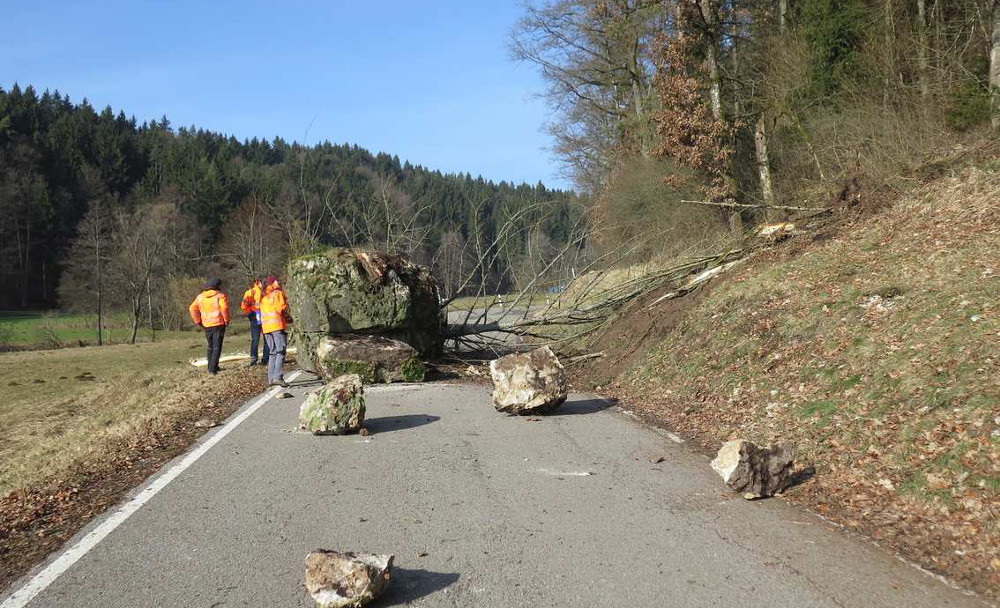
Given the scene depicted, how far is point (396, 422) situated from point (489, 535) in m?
4.44

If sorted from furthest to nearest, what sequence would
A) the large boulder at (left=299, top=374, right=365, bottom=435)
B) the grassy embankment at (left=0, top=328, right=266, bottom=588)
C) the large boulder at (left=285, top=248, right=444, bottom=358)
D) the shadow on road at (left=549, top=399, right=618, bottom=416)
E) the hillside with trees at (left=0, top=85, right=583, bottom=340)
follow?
the hillside with trees at (left=0, top=85, right=583, bottom=340), the large boulder at (left=285, top=248, right=444, bottom=358), the shadow on road at (left=549, top=399, right=618, bottom=416), the large boulder at (left=299, top=374, right=365, bottom=435), the grassy embankment at (left=0, top=328, right=266, bottom=588)

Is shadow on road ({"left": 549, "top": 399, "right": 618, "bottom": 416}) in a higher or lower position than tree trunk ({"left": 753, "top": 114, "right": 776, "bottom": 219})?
lower

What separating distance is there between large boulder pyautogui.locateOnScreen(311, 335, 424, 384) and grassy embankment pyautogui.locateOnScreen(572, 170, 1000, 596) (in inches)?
120

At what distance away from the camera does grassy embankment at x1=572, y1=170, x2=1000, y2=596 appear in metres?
5.16

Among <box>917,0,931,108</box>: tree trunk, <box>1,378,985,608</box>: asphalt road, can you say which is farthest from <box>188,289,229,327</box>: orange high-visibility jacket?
<box>917,0,931,108</box>: tree trunk

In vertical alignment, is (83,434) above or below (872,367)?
below

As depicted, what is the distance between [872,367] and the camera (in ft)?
24.1

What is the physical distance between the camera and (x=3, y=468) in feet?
31.2

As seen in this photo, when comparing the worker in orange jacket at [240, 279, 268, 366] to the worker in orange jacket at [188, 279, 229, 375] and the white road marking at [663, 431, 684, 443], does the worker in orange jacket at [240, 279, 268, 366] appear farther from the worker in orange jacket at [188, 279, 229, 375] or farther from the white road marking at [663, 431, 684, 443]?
the white road marking at [663, 431, 684, 443]

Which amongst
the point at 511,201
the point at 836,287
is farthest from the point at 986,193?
the point at 511,201

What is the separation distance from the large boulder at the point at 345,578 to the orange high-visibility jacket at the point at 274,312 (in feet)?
30.8

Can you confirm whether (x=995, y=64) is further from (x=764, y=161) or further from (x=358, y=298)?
(x=358, y=298)

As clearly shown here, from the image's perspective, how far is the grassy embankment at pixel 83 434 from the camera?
19.0ft

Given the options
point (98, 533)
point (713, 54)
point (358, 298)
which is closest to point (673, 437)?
point (98, 533)
